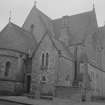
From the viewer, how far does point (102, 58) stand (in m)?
39.3

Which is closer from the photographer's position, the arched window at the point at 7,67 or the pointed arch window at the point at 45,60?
the arched window at the point at 7,67

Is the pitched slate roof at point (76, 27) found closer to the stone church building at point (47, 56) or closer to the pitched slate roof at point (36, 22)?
the stone church building at point (47, 56)

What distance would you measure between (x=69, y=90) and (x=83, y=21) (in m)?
17.7

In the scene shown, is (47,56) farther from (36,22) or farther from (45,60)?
(36,22)

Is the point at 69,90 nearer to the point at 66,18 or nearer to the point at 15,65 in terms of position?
the point at 15,65

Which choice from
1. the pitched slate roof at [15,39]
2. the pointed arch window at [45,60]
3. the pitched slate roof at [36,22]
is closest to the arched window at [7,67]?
the pitched slate roof at [15,39]

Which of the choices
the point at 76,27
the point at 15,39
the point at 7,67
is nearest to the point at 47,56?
the point at 7,67

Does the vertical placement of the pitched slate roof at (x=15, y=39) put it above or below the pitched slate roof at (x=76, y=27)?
below

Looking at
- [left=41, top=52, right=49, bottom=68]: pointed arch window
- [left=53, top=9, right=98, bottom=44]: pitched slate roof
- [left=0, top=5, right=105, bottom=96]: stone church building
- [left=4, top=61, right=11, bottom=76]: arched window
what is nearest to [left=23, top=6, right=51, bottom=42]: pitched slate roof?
[left=0, top=5, right=105, bottom=96]: stone church building

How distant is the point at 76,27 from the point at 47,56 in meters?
11.8

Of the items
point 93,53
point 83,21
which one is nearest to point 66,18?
point 83,21

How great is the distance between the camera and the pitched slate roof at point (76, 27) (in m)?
35.0

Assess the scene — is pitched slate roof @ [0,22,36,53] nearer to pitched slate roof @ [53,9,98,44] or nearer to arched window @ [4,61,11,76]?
arched window @ [4,61,11,76]

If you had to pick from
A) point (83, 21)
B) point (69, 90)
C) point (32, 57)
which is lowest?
point (69, 90)
